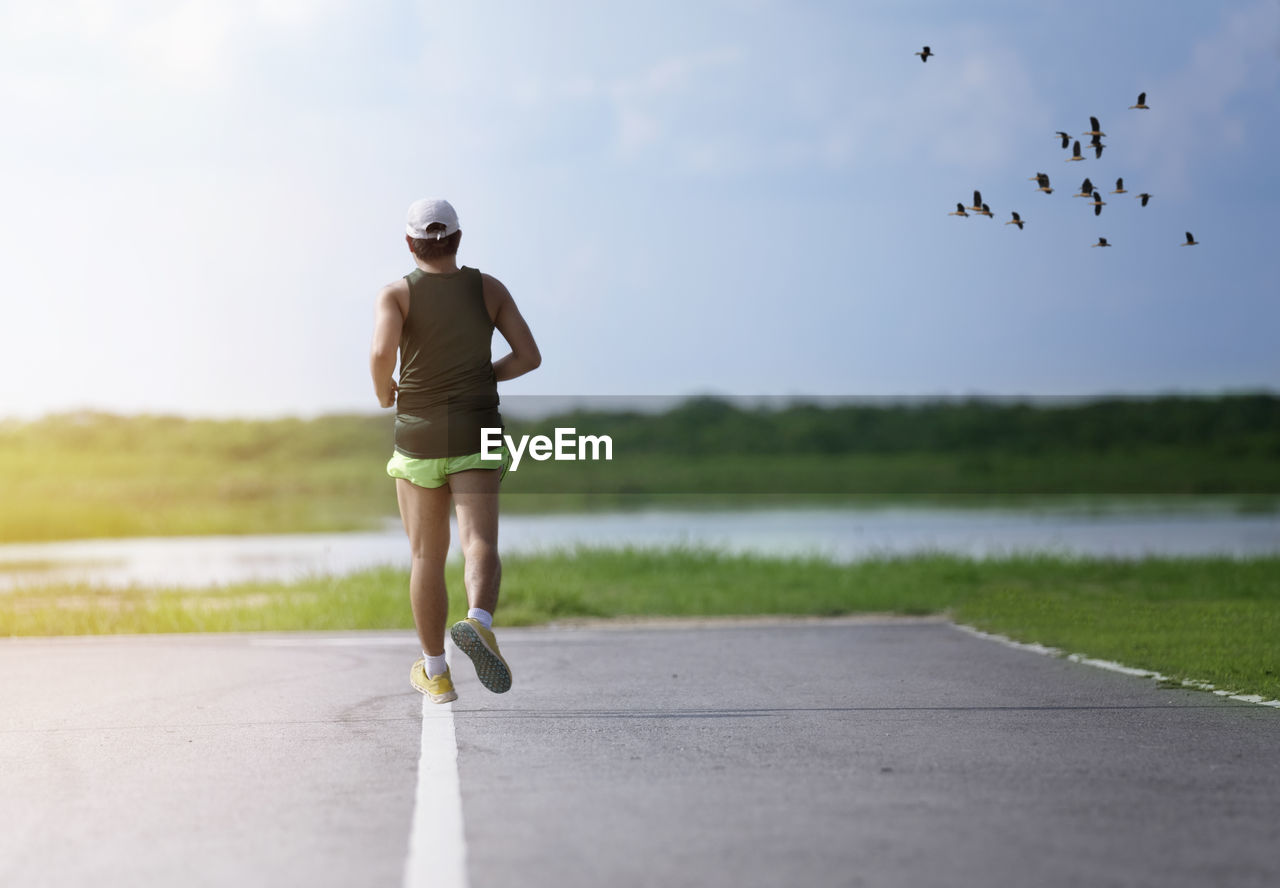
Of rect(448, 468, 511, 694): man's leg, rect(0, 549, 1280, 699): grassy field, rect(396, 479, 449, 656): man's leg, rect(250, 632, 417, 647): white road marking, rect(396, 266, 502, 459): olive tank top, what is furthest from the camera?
rect(250, 632, 417, 647): white road marking

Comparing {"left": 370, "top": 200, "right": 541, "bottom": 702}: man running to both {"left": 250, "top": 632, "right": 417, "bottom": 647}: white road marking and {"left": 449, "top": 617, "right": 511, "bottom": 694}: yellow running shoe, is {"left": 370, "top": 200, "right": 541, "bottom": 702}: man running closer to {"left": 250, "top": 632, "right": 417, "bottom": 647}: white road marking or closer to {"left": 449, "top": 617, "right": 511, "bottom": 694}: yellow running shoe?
{"left": 449, "top": 617, "right": 511, "bottom": 694}: yellow running shoe

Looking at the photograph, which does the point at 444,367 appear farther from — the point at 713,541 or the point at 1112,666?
the point at 713,541

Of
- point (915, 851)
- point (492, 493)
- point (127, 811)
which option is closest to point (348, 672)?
point (492, 493)

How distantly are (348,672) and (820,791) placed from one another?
477 cm

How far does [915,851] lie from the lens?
4.14m

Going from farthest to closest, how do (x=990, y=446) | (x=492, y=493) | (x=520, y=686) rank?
(x=990, y=446) → (x=520, y=686) → (x=492, y=493)

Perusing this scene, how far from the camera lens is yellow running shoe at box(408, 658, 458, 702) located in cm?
727

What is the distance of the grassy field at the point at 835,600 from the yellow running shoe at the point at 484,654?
157 inches

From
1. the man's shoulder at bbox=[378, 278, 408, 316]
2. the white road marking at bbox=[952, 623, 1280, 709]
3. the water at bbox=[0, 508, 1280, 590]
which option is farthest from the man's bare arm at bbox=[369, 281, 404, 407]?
the water at bbox=[0, 508, 1280, 590]

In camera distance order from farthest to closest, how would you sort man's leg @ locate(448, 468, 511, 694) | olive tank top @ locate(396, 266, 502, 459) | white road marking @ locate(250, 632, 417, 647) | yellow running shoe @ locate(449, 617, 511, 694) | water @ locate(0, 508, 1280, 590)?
water @ locate(0, 508, 1280, 590) → white road marking @ locate(250, 632, 417, 647) → olive tank top @ locate(396, 266, 502, 459) → man's leg @ locate(448, 468, 511, 694) → yellow running shoe @ locate(449, 617, 511, 694)

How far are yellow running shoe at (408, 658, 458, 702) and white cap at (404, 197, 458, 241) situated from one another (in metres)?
2.13

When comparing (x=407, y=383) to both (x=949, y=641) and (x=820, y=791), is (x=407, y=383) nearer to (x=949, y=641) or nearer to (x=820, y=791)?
(x=820, y=791)

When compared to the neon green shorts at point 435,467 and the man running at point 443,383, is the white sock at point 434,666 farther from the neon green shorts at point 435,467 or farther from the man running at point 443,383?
the neon green shorts at point 435,467

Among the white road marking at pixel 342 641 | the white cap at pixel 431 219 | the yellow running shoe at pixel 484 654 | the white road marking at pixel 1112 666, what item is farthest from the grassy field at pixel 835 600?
the white cap at pixel 431 219
